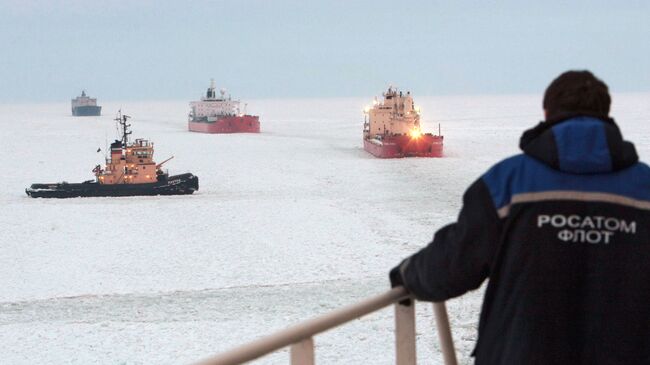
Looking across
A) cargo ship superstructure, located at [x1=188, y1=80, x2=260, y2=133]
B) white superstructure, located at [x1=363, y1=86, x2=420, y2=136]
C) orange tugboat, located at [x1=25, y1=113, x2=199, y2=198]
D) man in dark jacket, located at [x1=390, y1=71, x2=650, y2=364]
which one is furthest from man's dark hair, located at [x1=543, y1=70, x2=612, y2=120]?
cargo ship superstructure, located at [x1=188, y1=80, x2=260, y2=133]

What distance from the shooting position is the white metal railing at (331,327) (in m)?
1.55

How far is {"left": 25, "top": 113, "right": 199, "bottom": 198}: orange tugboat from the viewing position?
2270 cm

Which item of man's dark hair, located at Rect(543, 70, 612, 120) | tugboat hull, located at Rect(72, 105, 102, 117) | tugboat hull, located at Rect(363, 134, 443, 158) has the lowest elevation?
tugboat hull, located at Rect(363, 134, 443, 158)

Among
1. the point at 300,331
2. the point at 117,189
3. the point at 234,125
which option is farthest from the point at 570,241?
the point at 234,125

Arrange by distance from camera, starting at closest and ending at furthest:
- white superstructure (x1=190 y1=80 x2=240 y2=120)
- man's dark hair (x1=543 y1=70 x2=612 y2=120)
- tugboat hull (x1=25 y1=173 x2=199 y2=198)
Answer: man's dark hair (x1=543 y1=70 x2=612 y2=120) < tugboat hull (x1=25 y1=173 x2=199 y2=198) < white superstructure (x1=190 y1=80 x2=240 y2=120)

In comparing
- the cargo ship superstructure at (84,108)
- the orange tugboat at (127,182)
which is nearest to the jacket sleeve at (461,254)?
the orange tugboat at (127,182)

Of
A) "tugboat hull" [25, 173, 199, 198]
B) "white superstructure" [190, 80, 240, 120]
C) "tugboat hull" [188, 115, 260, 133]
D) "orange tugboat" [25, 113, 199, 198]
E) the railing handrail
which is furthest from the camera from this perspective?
"white superstructure" [190, 80, 240, 120]

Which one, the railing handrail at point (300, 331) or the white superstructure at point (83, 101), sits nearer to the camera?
the railing handrail at point (300, 331)

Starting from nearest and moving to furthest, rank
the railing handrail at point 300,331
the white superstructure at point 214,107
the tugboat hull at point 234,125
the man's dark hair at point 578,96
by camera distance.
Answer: the railing handrail at point 300,331, the man's dark hair at point 578,96, the tugboat hull at point 234,125, the white superstructure at point 214,107

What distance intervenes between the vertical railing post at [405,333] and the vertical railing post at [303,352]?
316 mm

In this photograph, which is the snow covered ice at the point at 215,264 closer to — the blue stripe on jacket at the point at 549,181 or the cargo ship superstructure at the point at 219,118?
the blue stripe on jacket at the point at 549,181

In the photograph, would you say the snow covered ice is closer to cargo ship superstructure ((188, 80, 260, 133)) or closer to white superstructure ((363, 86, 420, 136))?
white superstructure ((363, 86, 420, 136))

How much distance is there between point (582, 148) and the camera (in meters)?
1.61

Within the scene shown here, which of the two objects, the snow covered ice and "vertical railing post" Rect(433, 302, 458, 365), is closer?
"vertical railing post" Rect(433, 302, 458, 365)
